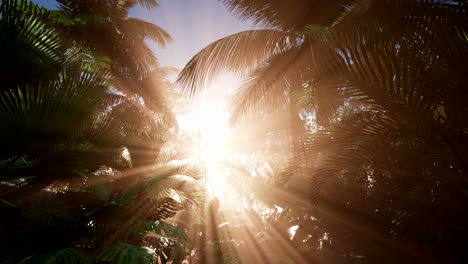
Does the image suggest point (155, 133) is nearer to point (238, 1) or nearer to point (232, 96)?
point (232, 96)

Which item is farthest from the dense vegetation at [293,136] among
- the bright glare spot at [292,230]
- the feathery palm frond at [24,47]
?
the bright glare spot at [292,230]

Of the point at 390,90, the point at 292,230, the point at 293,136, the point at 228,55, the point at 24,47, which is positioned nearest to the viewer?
the point at 390,90

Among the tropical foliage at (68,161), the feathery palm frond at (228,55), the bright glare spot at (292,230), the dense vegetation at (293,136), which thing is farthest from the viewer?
the bright glare spot at (292,230)

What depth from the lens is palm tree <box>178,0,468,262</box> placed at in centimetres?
203

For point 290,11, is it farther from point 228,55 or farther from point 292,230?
point 292,230

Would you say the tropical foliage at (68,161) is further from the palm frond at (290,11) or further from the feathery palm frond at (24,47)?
the palm frond at (290,11)

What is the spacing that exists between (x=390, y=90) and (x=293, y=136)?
296 cm

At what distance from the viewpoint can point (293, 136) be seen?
4984 millimetres

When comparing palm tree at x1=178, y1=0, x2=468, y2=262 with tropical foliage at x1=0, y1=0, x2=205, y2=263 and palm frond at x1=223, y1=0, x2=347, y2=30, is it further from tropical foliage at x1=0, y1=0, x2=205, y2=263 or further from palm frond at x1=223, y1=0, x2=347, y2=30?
tropical foliage at x1=0, y1=0, x2=205, y2=263

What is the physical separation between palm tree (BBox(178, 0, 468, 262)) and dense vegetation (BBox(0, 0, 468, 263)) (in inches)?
0.7

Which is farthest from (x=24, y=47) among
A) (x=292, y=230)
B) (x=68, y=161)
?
(x=292, y=230)

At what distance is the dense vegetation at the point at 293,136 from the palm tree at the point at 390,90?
18 millimetres

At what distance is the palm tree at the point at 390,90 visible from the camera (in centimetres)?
203

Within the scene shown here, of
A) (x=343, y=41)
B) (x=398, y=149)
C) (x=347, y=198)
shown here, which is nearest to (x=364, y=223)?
(x=347, y=198)
